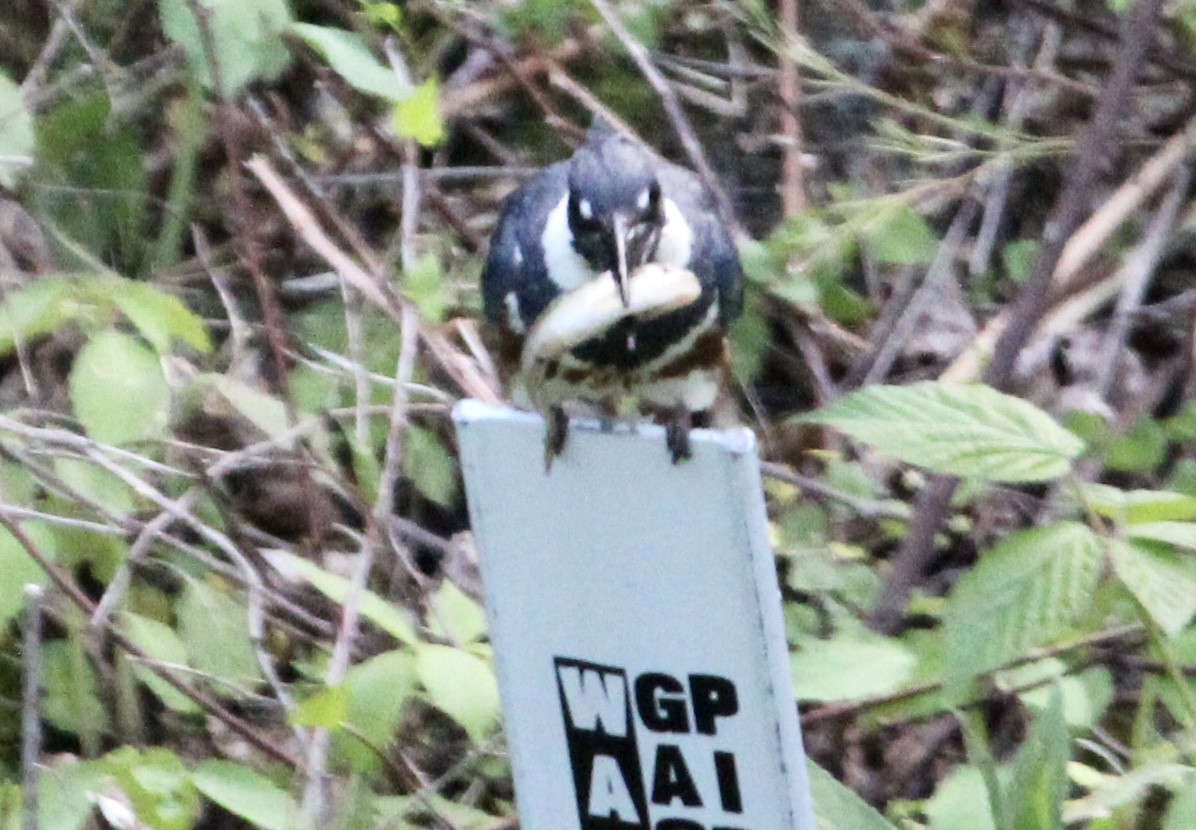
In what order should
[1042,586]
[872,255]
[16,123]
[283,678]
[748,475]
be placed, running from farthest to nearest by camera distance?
[872,255]
[283,678]
[16,123]
[1042,586]
[748,475]

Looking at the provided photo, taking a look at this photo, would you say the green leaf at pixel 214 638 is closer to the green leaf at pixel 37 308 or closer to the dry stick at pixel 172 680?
the dry stick at pixel 172 680

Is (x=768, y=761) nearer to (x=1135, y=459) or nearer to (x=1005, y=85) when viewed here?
(x=1135, y=459)

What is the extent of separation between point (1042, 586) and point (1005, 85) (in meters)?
1.51

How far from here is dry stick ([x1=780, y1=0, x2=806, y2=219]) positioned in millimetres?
2379

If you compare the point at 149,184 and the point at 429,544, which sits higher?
the point at 149,184

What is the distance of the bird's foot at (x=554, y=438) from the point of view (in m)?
0.99

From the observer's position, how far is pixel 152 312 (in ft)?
5.05

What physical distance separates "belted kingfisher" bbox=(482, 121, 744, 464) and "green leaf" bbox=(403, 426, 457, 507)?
38cm

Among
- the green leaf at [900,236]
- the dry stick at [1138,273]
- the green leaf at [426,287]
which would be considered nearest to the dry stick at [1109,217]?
the dry stick at [1138,273]

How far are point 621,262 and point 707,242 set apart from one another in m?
0.35

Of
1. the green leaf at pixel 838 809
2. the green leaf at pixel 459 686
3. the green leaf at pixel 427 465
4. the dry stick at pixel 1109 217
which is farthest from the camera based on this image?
the dry stick at pixel 1109 217

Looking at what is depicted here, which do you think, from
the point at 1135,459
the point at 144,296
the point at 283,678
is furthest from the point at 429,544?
the point at 1135,459

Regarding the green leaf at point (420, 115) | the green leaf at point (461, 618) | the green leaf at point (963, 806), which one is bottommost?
the green leaf at point (963, 806)

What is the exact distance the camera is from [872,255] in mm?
2262
